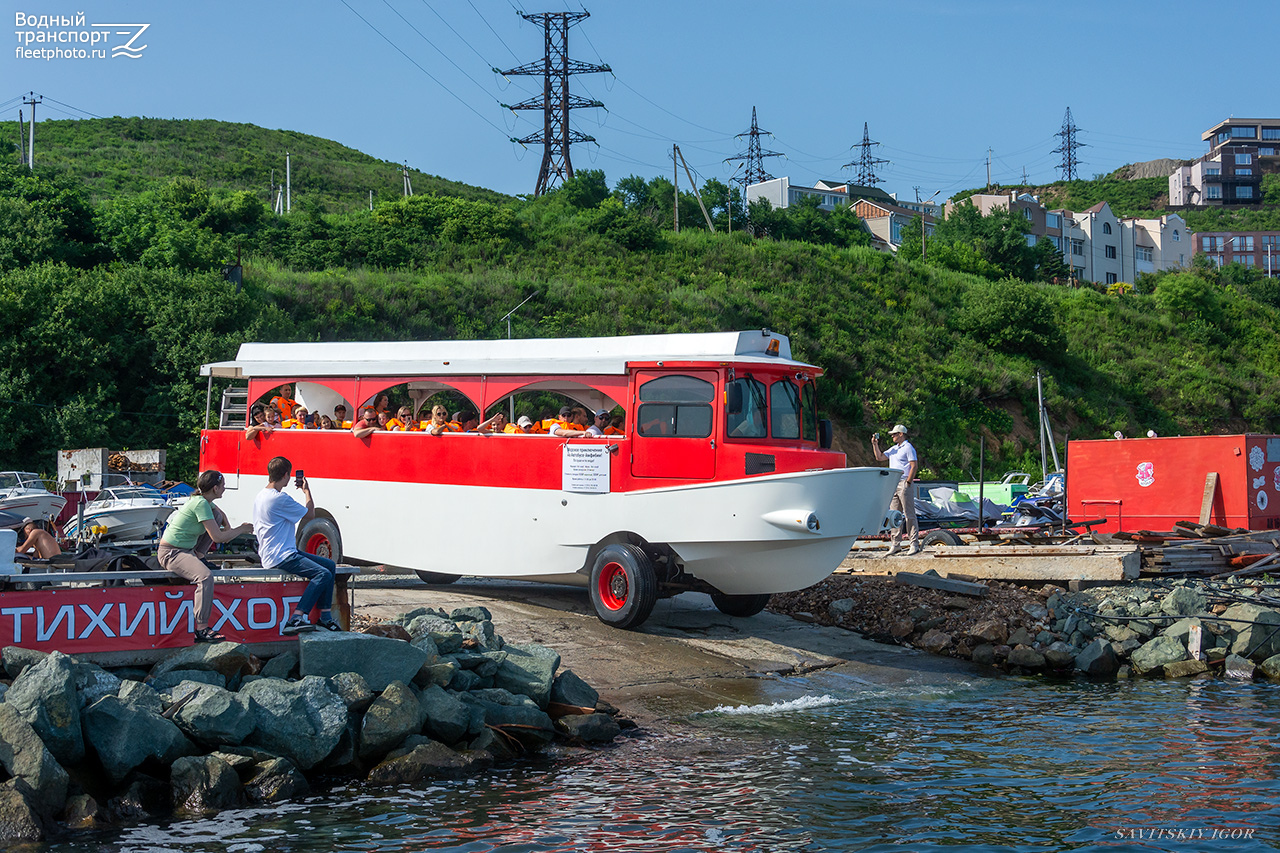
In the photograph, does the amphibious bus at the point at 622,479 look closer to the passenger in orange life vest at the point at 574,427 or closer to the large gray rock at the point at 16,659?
the passenger in orange life vest at the point at 574,427

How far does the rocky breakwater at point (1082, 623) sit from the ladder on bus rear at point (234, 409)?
8.35 metres

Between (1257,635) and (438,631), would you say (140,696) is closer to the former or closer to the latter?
(438,631)

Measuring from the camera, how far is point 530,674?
10188mm

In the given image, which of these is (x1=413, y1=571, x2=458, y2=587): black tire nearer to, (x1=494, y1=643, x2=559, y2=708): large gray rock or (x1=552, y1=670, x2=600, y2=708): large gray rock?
(x1=494, y1=643, x2=559, y2=708): large gray rock

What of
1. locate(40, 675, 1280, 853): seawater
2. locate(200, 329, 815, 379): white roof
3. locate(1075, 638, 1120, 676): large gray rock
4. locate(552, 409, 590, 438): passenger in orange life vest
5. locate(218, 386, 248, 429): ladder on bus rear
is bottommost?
locate(40, 675, 1280, 853): seawater

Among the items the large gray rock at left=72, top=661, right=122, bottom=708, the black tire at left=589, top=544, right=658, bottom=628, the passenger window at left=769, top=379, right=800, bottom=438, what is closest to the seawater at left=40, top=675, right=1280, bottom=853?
the large gray rock at left=72, top=661, right=122, bottom=708

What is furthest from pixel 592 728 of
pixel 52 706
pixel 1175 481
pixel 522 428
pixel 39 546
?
pixel 1175 481

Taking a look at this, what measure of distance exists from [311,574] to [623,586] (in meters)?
4.03

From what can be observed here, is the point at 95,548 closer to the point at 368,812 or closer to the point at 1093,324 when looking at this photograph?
the point at 368,812

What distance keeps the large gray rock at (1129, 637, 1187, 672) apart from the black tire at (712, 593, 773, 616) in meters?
4.39

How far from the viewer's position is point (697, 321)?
4403cm

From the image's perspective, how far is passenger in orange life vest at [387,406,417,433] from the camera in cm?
1501

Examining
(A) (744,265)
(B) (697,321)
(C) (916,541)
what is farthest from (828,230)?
(C) (916,541)

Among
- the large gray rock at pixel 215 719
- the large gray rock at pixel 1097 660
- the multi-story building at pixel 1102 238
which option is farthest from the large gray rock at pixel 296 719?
the multi-story building at pixel 1102 238
